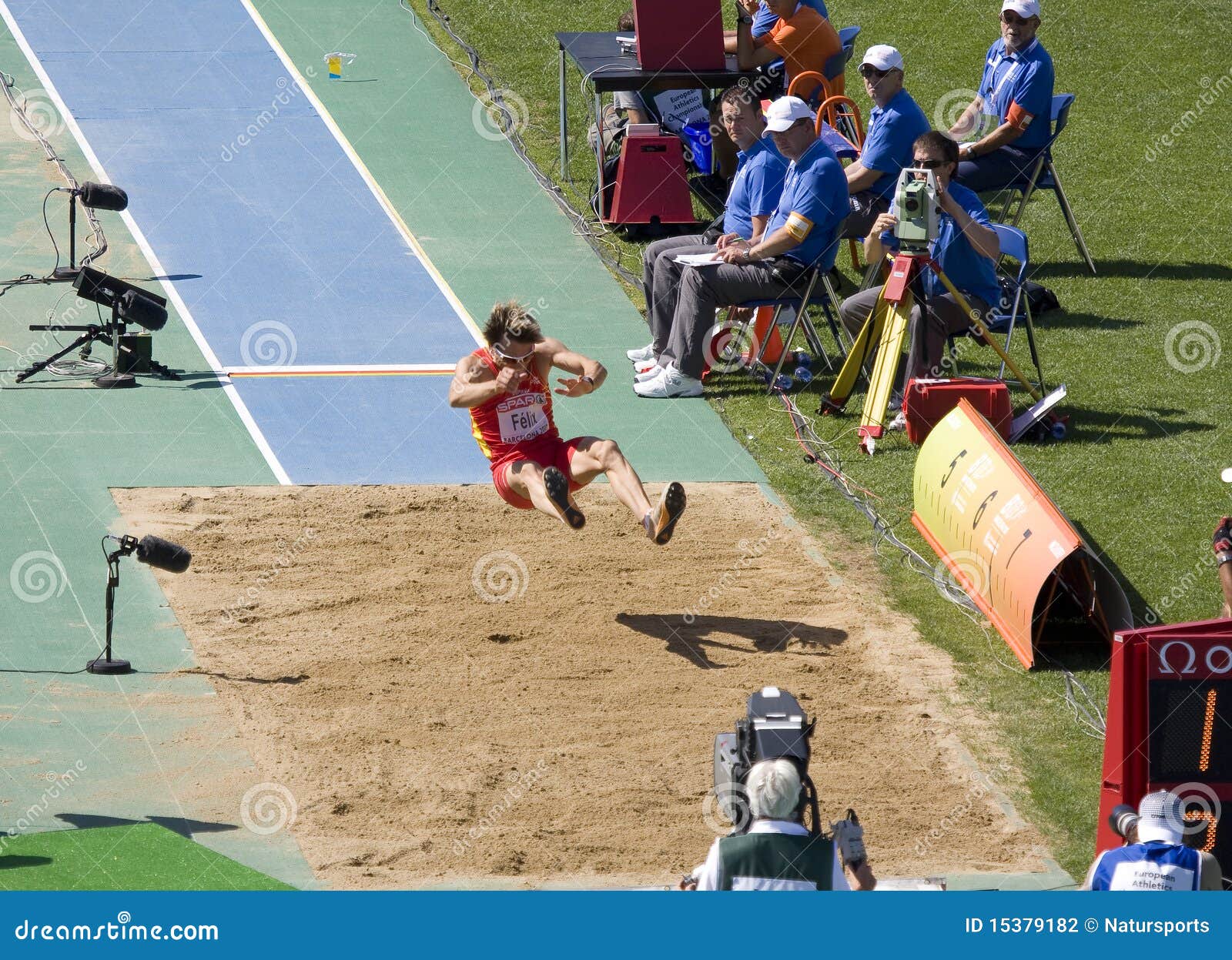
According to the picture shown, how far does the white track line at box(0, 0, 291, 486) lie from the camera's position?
12694 millimetres

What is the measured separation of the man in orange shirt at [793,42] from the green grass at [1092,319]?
231cm

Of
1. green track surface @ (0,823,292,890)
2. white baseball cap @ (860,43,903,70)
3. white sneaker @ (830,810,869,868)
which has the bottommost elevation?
Answer: green track surface @ (0,823,292,890)

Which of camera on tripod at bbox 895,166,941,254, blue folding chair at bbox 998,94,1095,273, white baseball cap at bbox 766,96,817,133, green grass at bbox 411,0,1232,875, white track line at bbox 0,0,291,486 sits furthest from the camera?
blue folding chair at bbox 998,94,1095,273

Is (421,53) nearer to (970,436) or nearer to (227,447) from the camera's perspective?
(227,447)

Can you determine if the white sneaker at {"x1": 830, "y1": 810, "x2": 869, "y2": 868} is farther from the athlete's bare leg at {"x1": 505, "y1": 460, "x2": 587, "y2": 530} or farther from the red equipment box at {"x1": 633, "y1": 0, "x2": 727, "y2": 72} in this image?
the red equipment box at {"x1": 633, "y1": 0, "x2": 727, "y2": 72}

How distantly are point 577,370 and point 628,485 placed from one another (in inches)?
32.7

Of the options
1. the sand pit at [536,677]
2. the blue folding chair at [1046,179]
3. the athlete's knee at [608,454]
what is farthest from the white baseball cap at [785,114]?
the athlete's knee at [608,454]

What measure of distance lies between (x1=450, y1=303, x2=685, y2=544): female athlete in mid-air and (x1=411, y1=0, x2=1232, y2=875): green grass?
2.20 meters

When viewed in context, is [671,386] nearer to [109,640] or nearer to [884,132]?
[884,132]

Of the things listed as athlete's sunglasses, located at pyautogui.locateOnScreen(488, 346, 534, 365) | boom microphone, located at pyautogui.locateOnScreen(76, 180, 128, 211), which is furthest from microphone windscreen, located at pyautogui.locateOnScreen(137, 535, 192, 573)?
boom microphone, located at pyautogui.locateOnScreen(76, 180, 128, 211)

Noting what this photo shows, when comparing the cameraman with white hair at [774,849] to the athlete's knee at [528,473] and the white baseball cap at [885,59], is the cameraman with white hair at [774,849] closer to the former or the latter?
the athlete's knee at [528,473]

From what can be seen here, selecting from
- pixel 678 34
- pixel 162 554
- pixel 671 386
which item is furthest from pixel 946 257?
pixel 162 554

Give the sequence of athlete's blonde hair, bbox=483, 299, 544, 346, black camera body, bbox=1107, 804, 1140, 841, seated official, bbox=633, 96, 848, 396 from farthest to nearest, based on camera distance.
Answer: seated official, bbox=633, 96, 848, 396 < athlete's blonde hair, bbox=483, 299, 544, 346 < black camera body, bbox=1107, 804, 1140, 841

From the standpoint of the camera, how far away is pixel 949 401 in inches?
471
